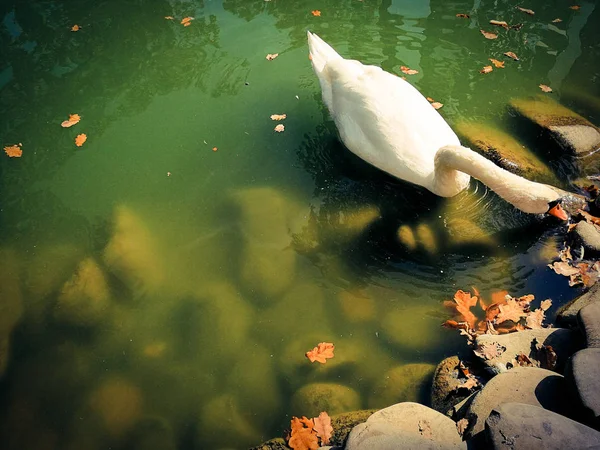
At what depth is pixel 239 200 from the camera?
17.9 feet

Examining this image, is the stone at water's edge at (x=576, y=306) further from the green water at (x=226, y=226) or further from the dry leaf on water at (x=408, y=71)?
the dry leaf on water at (x=408, y=71)

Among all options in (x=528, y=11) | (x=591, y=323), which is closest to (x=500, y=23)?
(x=528, y=11)

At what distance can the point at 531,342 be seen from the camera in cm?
366

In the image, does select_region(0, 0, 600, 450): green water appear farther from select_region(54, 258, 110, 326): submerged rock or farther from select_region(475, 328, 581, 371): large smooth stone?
select_region(475, 328, 581, 371): large smooth stone

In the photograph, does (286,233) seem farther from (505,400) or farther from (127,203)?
(505,400)

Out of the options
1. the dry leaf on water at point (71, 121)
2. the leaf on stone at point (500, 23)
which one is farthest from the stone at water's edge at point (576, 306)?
the dry leaf on water at point (71, 121)

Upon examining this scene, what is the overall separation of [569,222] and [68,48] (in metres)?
8.43

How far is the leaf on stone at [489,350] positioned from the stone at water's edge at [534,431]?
0.86 m

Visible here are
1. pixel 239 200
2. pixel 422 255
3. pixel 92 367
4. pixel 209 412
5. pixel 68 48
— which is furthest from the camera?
pixel 68 48

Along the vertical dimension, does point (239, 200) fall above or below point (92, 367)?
above

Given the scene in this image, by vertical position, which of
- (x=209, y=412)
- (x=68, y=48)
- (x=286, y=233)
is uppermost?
(x=68, y=48)

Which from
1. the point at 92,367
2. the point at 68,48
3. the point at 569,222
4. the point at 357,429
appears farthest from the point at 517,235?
the point at 68,48

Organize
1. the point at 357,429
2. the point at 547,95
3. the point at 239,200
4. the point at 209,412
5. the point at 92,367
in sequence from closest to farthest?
1. the point at 357,429
2. the point at 209,412
3. the point at 92,367
4. the point at 239,200
5. the point at 547,95

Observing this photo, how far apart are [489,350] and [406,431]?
115 centimetres
